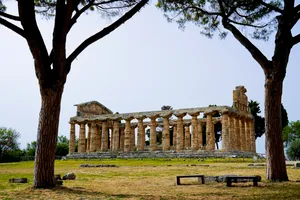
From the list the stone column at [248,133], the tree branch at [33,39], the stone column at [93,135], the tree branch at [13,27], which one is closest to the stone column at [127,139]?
the stone column at [93,135]

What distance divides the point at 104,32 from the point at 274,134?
7.23m

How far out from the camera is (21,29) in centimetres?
1148

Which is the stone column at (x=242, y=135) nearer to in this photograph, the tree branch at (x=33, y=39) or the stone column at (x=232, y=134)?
the stone column at (x=232, y=134)

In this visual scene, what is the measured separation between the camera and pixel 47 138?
36.4ft

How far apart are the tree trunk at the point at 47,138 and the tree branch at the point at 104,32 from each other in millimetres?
1461

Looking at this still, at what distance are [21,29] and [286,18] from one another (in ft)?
31.4

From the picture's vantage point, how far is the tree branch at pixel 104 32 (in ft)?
40.2

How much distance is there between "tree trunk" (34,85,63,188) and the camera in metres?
11.0

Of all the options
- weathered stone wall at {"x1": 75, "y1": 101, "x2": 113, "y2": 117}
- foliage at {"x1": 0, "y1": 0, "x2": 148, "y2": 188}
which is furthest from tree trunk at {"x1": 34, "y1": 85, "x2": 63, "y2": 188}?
weathered stone wall at {"x1": 75, "y1": 101, "x2": 113, "y2": 117}

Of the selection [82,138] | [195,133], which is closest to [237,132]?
[195,133]

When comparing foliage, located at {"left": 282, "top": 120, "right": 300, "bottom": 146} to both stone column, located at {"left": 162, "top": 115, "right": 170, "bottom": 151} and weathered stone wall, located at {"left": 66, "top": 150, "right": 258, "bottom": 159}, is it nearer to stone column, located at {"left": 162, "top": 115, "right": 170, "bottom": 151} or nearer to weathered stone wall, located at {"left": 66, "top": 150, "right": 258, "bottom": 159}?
weathered stone wall, located at {"left": 66, "top": 150, "right": 258, "bottom": 159}

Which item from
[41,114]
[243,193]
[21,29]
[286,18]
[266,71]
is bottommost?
[243,193]

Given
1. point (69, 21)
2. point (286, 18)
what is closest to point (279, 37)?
point (286, 18)

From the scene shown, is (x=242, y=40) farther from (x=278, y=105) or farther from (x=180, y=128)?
(x=180, y=128)
